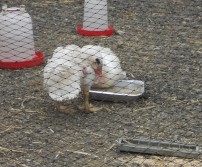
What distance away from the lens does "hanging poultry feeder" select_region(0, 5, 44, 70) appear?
12.0 ft

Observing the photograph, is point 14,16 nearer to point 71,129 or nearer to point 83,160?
point 71,129

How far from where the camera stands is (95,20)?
446 cm

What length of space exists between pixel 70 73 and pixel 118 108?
15.2 inches

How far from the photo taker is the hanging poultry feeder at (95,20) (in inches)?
173

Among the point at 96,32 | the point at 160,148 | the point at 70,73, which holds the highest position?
the point at 70,73

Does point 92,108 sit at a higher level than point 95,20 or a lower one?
lower

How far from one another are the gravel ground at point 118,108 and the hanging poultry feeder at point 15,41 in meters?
0.07

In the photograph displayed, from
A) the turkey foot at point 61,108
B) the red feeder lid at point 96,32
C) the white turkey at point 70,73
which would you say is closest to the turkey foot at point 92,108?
the white turkey at point 70,73

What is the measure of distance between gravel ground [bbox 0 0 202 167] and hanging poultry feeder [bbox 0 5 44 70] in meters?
0.07

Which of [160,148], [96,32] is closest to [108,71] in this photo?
[160,148]

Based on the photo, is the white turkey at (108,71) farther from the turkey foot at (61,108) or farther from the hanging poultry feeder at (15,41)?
the hanging poultry feeder at (15,41)

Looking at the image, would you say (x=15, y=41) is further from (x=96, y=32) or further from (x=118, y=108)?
(x=118, y=108)

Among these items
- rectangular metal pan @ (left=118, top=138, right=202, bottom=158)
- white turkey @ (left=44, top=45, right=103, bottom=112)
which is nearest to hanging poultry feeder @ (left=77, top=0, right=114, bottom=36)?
white turkey @ (left=44, top=45, right=103, bottom=112)

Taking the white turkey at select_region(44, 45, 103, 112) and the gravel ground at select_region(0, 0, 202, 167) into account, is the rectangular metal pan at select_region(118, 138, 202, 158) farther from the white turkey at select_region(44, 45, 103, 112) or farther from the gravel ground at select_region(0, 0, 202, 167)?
the white turkey at select_region(44, 45, 103, 112)
